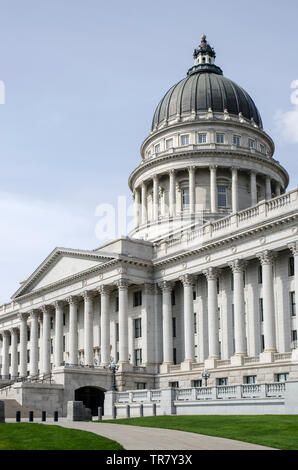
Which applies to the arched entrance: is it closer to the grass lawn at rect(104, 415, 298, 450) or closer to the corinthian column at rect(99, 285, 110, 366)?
the corinthian column at rect(99, 285, 110, 366)

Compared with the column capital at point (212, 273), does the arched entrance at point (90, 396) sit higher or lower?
lower

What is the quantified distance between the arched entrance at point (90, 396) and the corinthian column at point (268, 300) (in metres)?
19.4

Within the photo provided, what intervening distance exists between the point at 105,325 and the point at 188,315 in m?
9.77

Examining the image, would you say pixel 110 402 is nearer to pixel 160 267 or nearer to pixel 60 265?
pixel 160 267

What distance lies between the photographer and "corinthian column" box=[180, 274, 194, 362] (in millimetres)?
70375

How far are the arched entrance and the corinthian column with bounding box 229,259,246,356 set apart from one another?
1595 cm

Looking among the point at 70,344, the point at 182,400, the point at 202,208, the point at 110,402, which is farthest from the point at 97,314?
the point at 182,400

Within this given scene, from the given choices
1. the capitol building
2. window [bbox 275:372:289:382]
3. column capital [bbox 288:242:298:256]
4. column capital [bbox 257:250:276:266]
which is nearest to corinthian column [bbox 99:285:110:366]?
the capitol building

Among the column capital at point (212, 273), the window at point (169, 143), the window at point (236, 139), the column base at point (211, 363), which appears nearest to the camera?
the column base at point (211, 363)

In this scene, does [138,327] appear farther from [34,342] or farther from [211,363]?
[34,342]

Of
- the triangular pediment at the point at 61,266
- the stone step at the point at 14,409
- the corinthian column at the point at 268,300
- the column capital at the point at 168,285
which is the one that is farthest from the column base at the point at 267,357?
the triangular pediment at the point at 61,266

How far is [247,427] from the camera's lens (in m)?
32.0

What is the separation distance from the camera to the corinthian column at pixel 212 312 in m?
67.2

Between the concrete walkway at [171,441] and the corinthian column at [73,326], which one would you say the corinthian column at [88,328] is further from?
the concrete walkway at [171,441]
